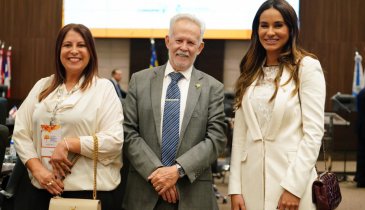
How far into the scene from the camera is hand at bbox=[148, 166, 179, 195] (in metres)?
2.63

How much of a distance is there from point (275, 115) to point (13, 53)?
10913 millimetres

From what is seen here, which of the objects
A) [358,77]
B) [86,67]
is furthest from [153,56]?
[86,67]

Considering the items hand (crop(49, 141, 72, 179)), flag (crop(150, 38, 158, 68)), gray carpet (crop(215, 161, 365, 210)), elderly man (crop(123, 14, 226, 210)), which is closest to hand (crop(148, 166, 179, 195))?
elderly man (crop(123, 14, 226, 210))

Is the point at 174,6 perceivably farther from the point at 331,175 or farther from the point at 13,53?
the point at 331,175

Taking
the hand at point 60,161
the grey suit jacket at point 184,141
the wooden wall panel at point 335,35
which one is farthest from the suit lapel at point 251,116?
the wooden wall panel at point 335,35

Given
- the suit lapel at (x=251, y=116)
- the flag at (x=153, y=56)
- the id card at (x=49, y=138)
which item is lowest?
the id card at (x=49, y=138)

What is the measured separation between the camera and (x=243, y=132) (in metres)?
2.65

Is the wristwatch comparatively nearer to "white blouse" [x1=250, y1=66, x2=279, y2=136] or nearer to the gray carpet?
"white blouse" [x1=250, y1=66, x2=279, y2=136]

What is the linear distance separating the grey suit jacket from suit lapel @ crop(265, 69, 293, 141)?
1.18 ft

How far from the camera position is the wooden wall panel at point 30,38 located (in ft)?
40.5

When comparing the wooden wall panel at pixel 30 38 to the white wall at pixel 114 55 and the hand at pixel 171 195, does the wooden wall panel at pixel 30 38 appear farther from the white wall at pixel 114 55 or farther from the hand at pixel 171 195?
the hand at pixel 171 195

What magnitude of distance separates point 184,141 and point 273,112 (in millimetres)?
511

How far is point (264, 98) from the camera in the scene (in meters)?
2.54

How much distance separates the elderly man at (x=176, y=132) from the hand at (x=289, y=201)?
482 millimetres
